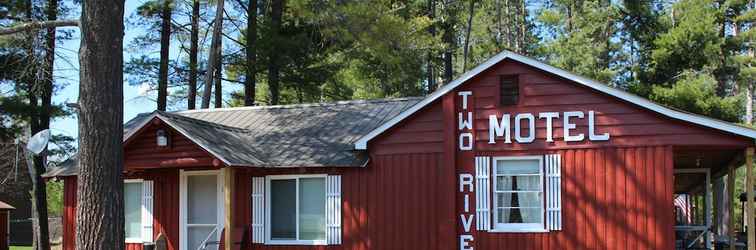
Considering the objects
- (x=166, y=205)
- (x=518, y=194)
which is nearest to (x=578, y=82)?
(x=518, y=194)

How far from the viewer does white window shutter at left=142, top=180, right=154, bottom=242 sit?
16869mm

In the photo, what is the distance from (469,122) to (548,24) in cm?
2166

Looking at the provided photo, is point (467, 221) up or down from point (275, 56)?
down

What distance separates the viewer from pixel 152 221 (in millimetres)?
16859

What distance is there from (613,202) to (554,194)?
3.14ft

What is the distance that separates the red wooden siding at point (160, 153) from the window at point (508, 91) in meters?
5.17

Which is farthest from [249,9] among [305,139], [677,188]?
[677,188]

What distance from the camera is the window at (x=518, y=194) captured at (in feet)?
47.5

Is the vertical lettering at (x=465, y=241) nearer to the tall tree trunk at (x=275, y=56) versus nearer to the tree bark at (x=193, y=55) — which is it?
the tall tree trunk at (x=275, y=56)

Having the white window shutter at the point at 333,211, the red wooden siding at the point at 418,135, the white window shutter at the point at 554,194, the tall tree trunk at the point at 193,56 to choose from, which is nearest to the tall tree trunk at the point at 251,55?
the tall tree trunk at the point at 193,56

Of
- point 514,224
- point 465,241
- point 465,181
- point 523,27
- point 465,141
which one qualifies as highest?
point 523,27

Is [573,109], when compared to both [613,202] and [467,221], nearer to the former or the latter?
[613,202]

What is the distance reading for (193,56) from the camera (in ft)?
97.0

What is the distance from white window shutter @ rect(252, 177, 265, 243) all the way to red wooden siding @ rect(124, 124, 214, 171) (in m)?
1.28
